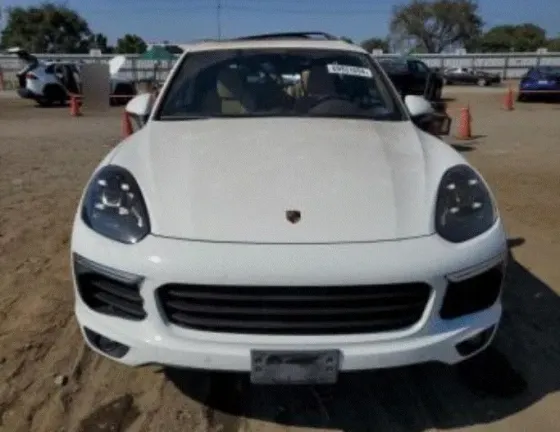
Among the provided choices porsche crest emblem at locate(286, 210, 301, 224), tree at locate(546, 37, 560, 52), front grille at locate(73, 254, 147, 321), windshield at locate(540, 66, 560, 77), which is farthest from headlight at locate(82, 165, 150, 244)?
tree at locate(546, 37, 560, 52)

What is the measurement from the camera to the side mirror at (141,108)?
12.8 ft

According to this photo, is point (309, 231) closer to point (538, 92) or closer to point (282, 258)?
point (282, 258)

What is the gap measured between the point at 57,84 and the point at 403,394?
2046cm

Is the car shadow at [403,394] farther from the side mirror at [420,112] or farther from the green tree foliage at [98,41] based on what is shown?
the green tree foliage at [98,41]

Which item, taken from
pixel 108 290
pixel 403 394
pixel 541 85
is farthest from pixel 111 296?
pixel 541 85

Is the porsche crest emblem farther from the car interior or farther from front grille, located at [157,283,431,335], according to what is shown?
the car interior

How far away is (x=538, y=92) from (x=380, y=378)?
894 inches

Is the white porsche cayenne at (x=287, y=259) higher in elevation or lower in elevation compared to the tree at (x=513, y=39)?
higher

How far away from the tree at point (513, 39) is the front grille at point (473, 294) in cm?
8520

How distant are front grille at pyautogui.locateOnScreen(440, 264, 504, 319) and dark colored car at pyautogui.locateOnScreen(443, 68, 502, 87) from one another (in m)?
38.8

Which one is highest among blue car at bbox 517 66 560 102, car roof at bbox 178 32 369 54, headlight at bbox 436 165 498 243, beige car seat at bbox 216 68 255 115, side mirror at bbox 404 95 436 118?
car roof at bbox 178 32 369 54

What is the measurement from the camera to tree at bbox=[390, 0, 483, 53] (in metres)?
84.4

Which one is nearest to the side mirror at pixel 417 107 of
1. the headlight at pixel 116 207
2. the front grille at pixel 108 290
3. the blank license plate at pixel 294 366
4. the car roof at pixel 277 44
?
the car roof at pixel 277 44

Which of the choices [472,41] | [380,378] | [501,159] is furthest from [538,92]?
[472,41]
